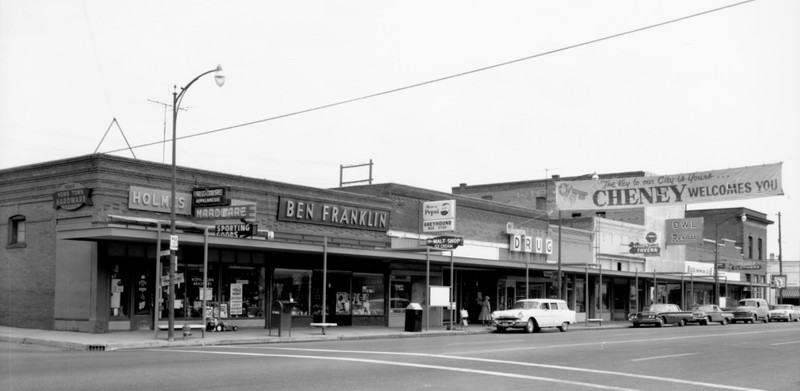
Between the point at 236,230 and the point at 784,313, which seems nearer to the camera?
the point at 236,230

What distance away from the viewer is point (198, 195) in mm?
28344

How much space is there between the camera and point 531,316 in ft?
116

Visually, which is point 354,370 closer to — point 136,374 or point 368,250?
point 136,374

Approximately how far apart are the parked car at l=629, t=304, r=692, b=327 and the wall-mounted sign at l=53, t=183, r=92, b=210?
1262 inches

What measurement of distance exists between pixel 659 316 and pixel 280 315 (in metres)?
27.4

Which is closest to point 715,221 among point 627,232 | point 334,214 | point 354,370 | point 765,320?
point 765,320

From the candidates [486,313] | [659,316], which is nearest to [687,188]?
[486,313]

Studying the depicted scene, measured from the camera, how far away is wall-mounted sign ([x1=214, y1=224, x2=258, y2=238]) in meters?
28.1

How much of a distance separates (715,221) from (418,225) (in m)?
53.5

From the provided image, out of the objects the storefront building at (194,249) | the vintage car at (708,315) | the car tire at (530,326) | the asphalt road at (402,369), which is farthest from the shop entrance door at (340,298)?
the vintage car at (708,315)

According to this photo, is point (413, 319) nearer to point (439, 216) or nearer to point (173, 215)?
point (439, 216)

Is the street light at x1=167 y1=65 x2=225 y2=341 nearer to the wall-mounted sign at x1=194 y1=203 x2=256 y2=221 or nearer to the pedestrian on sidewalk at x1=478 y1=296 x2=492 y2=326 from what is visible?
the wall-mounted sign at x1=194 y1=203 x2=256 y2=221

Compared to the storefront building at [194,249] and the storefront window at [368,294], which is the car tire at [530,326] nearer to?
the storefront building at [194,249]

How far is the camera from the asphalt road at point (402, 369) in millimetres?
13188
